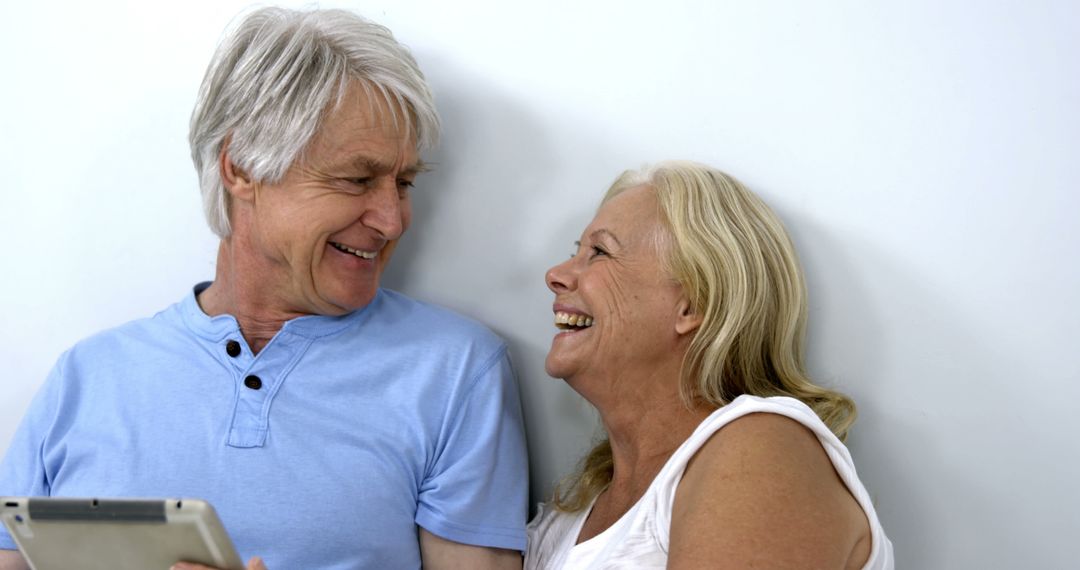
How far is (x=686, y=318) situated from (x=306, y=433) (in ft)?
2.03

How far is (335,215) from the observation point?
174cm

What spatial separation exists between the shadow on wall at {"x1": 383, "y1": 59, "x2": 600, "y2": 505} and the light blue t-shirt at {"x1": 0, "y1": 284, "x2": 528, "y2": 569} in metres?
0.12

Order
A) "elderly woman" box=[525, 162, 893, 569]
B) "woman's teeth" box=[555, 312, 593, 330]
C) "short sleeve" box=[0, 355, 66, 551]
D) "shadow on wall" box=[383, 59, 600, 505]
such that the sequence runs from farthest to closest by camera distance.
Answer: "shadow on wall" box=[383, 59, 600, 505]
"short sleeve" box=[0, 355, 66, 551]
"woman's teeth" box=[555, 312, 593, 330]
"elderly woman" box=[525, 162, 893, 569]

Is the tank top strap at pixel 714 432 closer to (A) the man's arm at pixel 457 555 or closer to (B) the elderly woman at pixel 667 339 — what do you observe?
(B) the elderly woman at pixel 667 339

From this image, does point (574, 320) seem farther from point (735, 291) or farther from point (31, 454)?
point (31, 454)

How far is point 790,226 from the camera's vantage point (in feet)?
5.87

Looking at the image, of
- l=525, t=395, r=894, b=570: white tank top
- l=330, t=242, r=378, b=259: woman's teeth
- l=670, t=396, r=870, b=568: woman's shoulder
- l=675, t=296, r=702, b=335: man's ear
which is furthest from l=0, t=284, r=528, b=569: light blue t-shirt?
l=670, t=396, r=870, b=568: woman's shoulder

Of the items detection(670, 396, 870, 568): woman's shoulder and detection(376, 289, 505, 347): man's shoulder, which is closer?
detection(670, 396, 870, 568): woman's shoulder

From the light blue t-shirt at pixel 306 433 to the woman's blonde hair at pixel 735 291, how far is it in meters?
0.37

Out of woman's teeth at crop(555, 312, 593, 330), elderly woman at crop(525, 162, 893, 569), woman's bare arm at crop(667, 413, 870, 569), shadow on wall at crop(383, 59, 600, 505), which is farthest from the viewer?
shadow on wall at crop(383, 59, 600, 505)

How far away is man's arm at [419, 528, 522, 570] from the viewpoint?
1.78 metres

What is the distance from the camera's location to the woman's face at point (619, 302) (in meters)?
1.67

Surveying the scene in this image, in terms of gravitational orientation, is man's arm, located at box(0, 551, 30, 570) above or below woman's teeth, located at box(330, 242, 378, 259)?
below

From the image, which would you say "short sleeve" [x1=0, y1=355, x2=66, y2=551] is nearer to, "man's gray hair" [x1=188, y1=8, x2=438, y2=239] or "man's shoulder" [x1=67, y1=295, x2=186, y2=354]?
"man's shoulder" [x1=67, y1=295, x2=186, y2=354]
